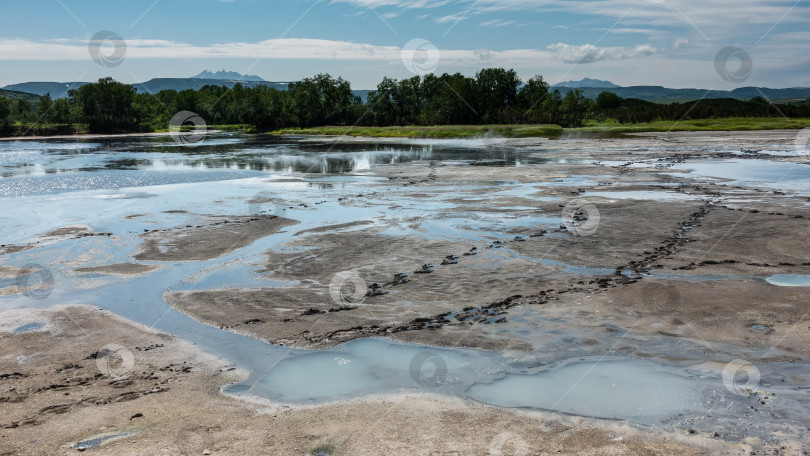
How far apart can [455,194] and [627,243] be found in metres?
15.4

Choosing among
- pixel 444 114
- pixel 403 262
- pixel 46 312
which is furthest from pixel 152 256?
pixel 444 114

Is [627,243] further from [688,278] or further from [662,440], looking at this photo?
[662,440]

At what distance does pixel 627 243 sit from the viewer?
2242 centimetres

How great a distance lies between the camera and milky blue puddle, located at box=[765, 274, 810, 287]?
16.8 meters

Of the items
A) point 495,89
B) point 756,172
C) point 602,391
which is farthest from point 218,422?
point 495,89

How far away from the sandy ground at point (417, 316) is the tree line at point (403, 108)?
120 meters

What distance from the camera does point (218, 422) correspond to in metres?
9.74

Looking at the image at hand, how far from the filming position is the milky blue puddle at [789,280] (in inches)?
661

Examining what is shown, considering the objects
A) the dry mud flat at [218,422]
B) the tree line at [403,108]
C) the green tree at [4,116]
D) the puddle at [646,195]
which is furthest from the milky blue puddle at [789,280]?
the green tree at [4,116]

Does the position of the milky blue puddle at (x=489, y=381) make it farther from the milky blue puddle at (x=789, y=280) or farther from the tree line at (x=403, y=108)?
the tree line at (x=403, y=108)

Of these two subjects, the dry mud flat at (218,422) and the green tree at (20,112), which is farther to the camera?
the green tree at (20,112)

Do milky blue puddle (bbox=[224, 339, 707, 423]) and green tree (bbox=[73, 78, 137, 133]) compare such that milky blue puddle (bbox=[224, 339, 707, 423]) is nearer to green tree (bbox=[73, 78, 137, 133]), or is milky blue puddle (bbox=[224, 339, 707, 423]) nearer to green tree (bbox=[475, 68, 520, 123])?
green tree (bbox=[475, 68, 520, 123])

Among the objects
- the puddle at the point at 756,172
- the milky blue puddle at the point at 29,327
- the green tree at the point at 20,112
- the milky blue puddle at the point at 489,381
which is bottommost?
the milky blue puddle at the point at 489,381

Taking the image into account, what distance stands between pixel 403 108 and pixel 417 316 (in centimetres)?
15709
